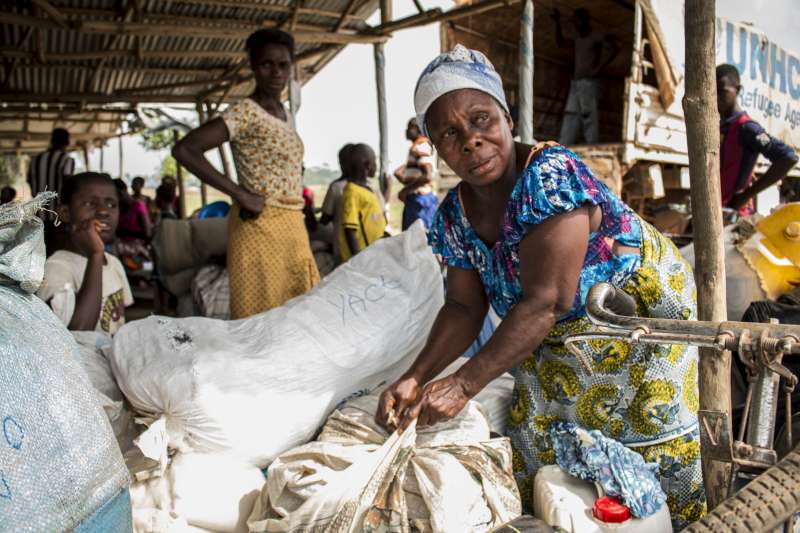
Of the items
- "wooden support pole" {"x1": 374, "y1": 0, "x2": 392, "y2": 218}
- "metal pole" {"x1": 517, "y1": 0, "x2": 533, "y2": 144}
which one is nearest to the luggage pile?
"metal pole" {"x1": 517, "y1": 0, "x2": 533, "y2": 144}

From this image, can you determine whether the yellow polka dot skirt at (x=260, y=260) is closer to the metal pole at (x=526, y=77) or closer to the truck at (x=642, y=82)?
the metal pole at (x=526, y=77)

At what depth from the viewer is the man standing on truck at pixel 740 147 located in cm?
368

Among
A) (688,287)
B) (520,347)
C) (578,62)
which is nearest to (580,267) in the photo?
(520,347)

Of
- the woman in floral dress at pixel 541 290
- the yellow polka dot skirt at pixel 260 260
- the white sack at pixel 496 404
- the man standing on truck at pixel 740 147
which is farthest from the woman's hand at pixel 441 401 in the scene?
the man standing on truck at pixel 740 147

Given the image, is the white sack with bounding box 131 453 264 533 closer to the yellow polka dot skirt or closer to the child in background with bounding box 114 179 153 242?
the yellow polka dot skirt

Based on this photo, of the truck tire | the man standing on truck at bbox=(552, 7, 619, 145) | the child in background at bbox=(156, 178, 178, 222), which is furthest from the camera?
the child in background at bbox=(156, 178, 178, 222)

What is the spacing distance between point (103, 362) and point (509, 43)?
340 inches

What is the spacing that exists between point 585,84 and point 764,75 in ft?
8.13

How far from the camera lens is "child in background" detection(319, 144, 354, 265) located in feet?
15.3

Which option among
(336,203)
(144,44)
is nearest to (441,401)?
(336,203)

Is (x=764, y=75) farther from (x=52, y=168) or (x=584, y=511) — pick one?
(x=584, y=511)

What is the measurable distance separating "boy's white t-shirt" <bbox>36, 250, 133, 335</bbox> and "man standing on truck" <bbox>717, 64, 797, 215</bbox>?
3.05 meters

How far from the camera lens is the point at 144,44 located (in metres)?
7.43

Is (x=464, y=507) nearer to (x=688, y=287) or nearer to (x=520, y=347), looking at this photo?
(x=520, y=347)
